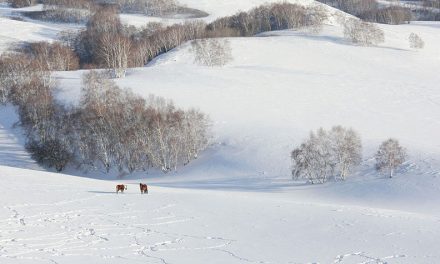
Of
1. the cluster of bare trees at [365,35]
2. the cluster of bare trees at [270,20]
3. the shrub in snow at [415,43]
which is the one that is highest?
the cluster of bare trees at [270,20]

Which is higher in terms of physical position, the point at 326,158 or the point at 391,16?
the point at 391,16

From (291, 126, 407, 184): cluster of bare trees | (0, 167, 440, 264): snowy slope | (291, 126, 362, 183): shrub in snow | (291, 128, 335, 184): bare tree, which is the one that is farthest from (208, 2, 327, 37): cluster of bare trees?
(0, 167, 440, 264): snowy slope

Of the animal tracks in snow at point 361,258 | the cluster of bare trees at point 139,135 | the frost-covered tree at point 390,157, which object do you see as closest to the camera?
the animal tracks in snow at point 361,258

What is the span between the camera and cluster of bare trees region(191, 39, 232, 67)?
259 ft

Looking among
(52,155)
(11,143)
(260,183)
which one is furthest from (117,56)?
(260,183)

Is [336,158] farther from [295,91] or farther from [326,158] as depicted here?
[295,91]

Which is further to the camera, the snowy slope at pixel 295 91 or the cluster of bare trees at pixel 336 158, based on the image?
the snowy slope at pixel 295 91

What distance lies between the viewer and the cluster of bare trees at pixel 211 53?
78.8m

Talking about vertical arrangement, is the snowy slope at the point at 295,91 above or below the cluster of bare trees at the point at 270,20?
below

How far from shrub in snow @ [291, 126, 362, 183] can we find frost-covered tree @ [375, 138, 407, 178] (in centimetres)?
171

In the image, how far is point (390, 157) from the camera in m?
36.2

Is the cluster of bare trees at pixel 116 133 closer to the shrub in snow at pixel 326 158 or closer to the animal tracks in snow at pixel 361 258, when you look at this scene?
the shrub in snow at pixel 326 158

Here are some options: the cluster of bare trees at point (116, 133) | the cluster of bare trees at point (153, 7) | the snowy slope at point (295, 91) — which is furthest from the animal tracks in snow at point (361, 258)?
the cluster of bare trees at point (153, 7)

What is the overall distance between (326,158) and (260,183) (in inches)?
184
